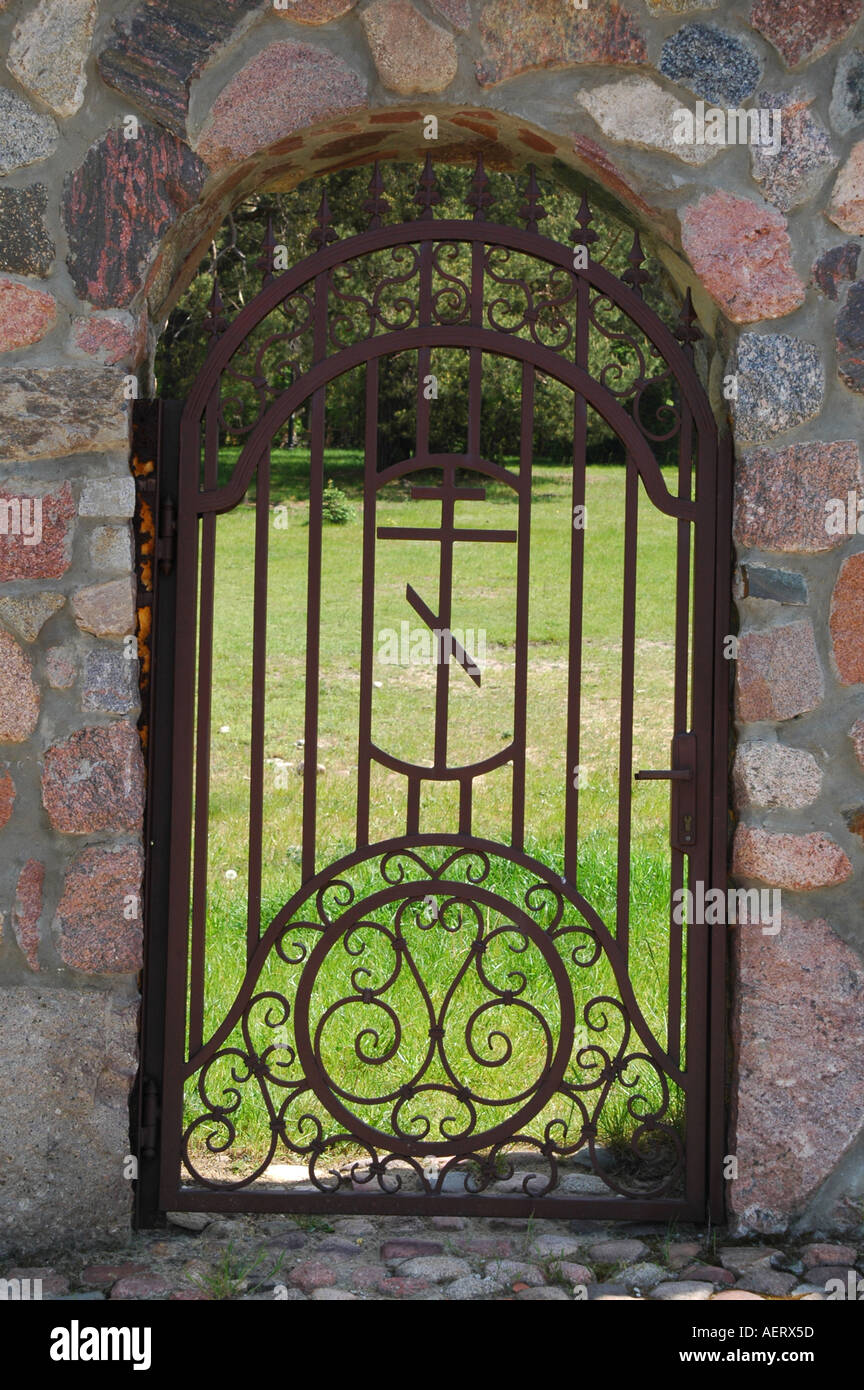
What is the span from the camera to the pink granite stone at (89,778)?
276 cm

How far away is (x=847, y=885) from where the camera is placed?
2811 millimetres

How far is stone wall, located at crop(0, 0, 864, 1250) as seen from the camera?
2713mm

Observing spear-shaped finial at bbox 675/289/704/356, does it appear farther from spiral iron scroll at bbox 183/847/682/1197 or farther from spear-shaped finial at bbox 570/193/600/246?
spiral iron scroll at bbox 183/847/682/1197

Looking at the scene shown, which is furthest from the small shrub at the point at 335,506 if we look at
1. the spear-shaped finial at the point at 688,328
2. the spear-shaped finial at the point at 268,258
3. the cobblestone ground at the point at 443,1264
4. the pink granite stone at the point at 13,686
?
the cobblestone ground at the point at 443,1264

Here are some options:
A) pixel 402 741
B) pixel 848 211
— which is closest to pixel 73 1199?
pixel 848 211

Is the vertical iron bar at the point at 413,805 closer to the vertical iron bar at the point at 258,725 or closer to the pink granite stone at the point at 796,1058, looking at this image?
the vertical iron bar at the point at 258,725

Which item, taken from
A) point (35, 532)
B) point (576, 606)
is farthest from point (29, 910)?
point (576, 606)

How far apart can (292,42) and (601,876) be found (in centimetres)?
329

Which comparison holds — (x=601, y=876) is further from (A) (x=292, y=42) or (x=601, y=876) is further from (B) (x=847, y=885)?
(A) (x=292, y=42)

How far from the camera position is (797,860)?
2795 millimetres

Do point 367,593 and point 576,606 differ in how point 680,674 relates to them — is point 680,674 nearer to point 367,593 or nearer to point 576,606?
point 576,606

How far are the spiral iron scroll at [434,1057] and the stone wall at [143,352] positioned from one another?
331 mm

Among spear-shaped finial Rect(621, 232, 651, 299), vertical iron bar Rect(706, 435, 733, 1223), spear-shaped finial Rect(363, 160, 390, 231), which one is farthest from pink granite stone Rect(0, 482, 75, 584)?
vertical iron bar Rect(706, 435, 733, 1223)

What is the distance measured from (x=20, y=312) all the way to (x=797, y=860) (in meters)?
2.05
